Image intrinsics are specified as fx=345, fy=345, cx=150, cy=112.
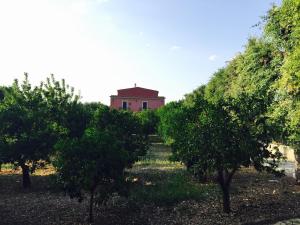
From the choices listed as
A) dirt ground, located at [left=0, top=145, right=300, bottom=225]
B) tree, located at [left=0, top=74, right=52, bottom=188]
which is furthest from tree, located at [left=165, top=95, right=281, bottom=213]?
tree, located at [left=0, top=74, right=52, bottom=188]

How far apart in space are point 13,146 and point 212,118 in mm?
11796

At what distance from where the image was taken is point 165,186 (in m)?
19.7

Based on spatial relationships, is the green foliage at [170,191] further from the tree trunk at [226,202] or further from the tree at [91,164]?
the tree at [91,164]

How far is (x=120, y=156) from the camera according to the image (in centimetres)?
1369

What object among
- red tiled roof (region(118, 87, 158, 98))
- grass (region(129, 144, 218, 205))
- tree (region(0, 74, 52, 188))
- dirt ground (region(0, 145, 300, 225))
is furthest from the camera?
red tiled roof (region(118, 87, 158, 98))

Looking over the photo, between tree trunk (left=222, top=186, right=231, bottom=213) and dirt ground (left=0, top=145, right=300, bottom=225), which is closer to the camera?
dirt ground (left=0, top=145, right=300, bottom=225)

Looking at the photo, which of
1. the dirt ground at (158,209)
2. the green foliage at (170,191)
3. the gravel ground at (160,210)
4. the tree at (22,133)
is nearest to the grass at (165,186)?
the green foliage at (170,191)

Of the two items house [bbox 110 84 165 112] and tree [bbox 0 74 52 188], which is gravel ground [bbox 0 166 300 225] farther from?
house [bbox 110 84 165 112]

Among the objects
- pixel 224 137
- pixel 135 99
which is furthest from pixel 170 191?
pixel 135 99

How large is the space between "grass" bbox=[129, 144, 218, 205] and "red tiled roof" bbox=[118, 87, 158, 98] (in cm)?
5774

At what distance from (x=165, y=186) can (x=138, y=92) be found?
Result: 66835mm

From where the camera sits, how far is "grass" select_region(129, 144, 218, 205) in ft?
55.3

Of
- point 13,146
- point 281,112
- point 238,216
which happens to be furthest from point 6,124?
point 281,112

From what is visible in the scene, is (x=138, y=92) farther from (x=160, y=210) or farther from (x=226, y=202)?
(x=226, y=202)
